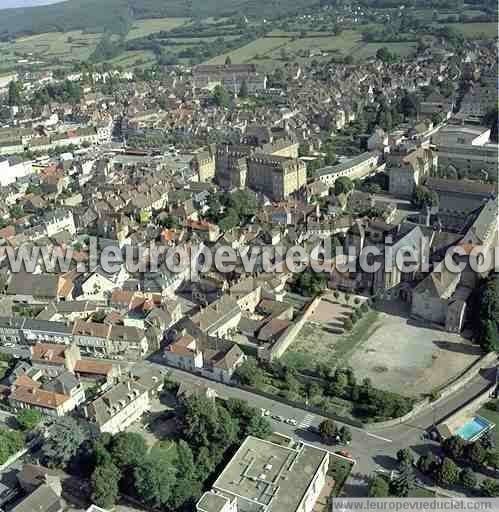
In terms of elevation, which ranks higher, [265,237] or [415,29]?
[415,29]

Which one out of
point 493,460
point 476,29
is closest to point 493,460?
point 493,460

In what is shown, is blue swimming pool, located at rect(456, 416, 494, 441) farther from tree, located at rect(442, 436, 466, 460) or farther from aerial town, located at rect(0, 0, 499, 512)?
tree, located at rect(442, 436, 466, 460)

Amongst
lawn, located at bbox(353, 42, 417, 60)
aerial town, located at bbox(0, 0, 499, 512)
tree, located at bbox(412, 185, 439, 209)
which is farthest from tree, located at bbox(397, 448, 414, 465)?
lawn, located at bbox(353, 42, 417, 60)

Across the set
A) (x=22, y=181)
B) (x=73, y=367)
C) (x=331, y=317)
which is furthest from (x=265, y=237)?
(x=22, y=181)

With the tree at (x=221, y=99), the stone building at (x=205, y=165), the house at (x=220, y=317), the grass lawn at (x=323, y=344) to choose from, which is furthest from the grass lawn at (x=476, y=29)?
the house at (x=220, y=317)

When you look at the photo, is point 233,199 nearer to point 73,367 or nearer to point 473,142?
point 73,367

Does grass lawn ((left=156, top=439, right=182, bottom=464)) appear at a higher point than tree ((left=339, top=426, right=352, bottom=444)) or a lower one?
lower

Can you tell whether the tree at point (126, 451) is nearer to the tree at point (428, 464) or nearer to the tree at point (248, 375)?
the tree at point (248, 375)
